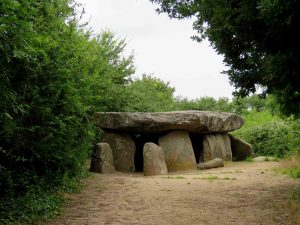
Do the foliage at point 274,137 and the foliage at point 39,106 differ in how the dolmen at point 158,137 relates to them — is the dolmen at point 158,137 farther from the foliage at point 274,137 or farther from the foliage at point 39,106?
the foliage at point 39,106

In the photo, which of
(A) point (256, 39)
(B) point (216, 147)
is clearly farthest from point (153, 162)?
(A) point (256, 39)

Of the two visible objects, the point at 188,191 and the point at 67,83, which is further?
the point at 188,191

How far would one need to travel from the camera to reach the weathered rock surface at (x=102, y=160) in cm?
1283

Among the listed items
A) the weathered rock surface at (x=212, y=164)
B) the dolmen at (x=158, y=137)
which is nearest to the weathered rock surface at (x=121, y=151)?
the dolmen at (x=158, y=137)

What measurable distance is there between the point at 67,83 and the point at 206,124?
9.03 metres

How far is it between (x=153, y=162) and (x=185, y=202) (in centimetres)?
574

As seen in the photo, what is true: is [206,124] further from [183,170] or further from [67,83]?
[67,83]

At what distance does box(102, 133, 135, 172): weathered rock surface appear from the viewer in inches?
569

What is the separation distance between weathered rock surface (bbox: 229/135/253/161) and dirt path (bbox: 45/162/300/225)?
7304mm

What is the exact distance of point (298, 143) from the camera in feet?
52.6

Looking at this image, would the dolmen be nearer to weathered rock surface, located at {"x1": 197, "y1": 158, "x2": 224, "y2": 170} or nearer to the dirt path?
weathered rock surface, located at {"x1": 197, "y1": 158, "x2": 224, "y2": 170}

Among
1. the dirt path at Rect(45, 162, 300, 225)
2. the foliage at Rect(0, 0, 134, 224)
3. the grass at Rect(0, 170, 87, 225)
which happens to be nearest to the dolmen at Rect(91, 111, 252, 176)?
the dirt path at Rect(45, 162, 300, 225)

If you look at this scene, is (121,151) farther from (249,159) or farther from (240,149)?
(240,149)

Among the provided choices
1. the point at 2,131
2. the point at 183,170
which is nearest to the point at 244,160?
the point at 183,170
